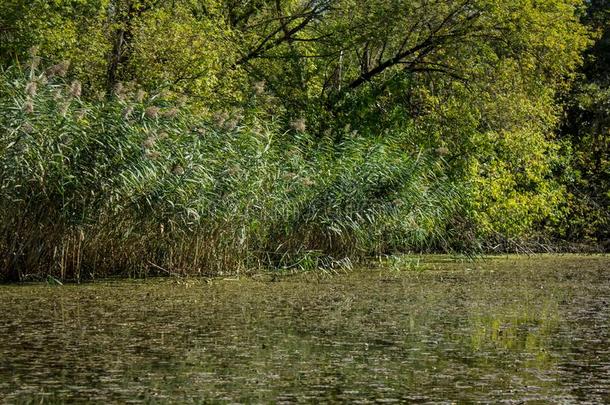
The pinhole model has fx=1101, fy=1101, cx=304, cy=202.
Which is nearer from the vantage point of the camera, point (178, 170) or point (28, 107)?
point (28, 107)

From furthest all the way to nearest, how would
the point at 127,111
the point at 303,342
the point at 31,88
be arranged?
the point at 127,111 → the point at 31,88 → the point at 303,342

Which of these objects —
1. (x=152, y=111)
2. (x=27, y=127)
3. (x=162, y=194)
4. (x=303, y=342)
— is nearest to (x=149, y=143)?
(x=152, y=111)

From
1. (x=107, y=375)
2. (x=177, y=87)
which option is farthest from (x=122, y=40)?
(x=107, y=375)

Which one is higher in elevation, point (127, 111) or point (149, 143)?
point (127, 111)

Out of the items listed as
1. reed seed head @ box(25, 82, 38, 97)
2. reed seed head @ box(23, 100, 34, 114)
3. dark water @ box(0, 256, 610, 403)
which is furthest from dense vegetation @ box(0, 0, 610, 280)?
dark water @ box(0, 256, 610, 403)

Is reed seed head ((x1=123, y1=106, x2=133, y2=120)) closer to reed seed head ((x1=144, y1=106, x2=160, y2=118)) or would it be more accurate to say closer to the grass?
the grass

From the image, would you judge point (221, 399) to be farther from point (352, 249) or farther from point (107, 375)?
point (352, 249)

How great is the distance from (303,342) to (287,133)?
33.5ft

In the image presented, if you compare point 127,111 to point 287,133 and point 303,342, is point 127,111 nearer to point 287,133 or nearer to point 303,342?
point 303,342

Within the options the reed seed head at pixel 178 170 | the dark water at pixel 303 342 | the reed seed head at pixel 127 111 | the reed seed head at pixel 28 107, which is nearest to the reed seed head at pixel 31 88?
the reed seed head at pixel 28 107

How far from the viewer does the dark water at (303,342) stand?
5.56m

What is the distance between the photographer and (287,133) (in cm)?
1728

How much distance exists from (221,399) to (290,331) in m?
2.57

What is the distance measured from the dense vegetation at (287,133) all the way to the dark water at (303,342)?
0.76 meters
